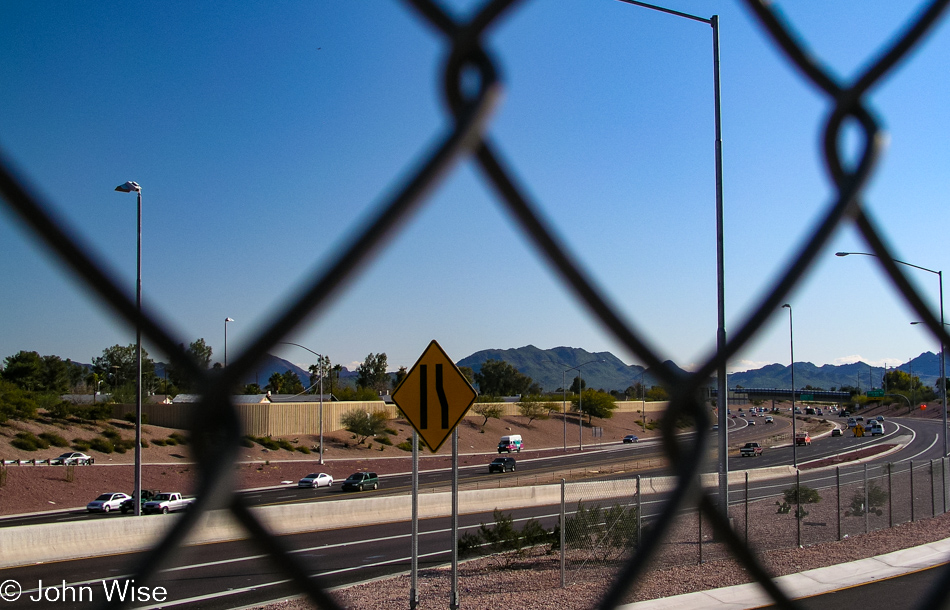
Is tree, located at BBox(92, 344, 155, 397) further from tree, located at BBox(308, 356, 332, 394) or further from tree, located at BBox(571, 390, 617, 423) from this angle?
tree, located at BBox(571, 390, 617, 423)

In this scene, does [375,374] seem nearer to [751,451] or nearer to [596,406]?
[596,406]

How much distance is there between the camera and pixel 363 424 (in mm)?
71688

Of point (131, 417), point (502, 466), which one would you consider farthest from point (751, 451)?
point (131, 417)

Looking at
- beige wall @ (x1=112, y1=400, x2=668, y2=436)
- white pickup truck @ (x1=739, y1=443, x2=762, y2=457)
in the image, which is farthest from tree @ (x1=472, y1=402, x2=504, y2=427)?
white pickup truck @ (x1=739, y1=443, x2=762, y2=457)

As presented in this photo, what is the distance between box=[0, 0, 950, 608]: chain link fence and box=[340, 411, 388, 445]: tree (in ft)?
231

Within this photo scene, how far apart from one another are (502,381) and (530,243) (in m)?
149

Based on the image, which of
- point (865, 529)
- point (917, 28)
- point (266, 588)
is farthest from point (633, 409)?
point (917, 28)

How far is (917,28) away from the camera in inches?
62.4

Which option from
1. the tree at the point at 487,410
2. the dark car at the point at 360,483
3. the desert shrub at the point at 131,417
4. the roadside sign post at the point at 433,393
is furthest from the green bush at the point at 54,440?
the roadside sign post at the point at 433,393

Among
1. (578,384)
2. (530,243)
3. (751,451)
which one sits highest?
(530,243)

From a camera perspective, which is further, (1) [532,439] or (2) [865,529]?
(1) [532,439]

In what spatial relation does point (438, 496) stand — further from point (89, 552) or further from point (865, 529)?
point (865, 529)

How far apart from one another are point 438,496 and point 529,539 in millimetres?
9244

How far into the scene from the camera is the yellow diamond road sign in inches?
362
